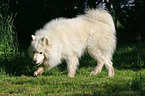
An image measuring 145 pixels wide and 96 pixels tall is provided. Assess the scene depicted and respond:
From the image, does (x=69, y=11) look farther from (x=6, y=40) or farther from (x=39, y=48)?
(x=39, y=48)

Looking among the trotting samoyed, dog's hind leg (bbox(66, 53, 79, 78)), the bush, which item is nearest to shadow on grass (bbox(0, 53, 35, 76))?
the bush

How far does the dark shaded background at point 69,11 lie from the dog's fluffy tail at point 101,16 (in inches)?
219

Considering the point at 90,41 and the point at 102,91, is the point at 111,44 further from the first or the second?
the point at 102,91

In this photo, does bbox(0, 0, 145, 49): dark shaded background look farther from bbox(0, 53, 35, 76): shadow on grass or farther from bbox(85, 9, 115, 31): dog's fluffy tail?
bbox(0, 53, 35, 76): shadow on grass

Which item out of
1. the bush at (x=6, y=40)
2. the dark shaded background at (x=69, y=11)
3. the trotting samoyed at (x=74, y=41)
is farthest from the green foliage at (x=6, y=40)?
the dark shaded background at (x=69, y=11)

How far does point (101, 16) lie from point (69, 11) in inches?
261

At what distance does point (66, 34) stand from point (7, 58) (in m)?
2.37

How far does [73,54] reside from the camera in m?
5.80

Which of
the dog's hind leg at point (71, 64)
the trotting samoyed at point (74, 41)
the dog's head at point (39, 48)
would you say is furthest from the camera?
the dog's hind leg at point (71, 64)

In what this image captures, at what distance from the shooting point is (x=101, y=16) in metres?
6.45

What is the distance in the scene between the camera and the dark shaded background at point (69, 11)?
12.3m

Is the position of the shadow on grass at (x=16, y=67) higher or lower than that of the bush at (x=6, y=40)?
lower

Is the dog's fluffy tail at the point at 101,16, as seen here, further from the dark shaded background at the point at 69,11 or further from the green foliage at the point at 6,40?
the dark shaded background at the point at 69,11

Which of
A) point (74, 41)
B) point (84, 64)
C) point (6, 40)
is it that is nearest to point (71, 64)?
point (74, 41)
